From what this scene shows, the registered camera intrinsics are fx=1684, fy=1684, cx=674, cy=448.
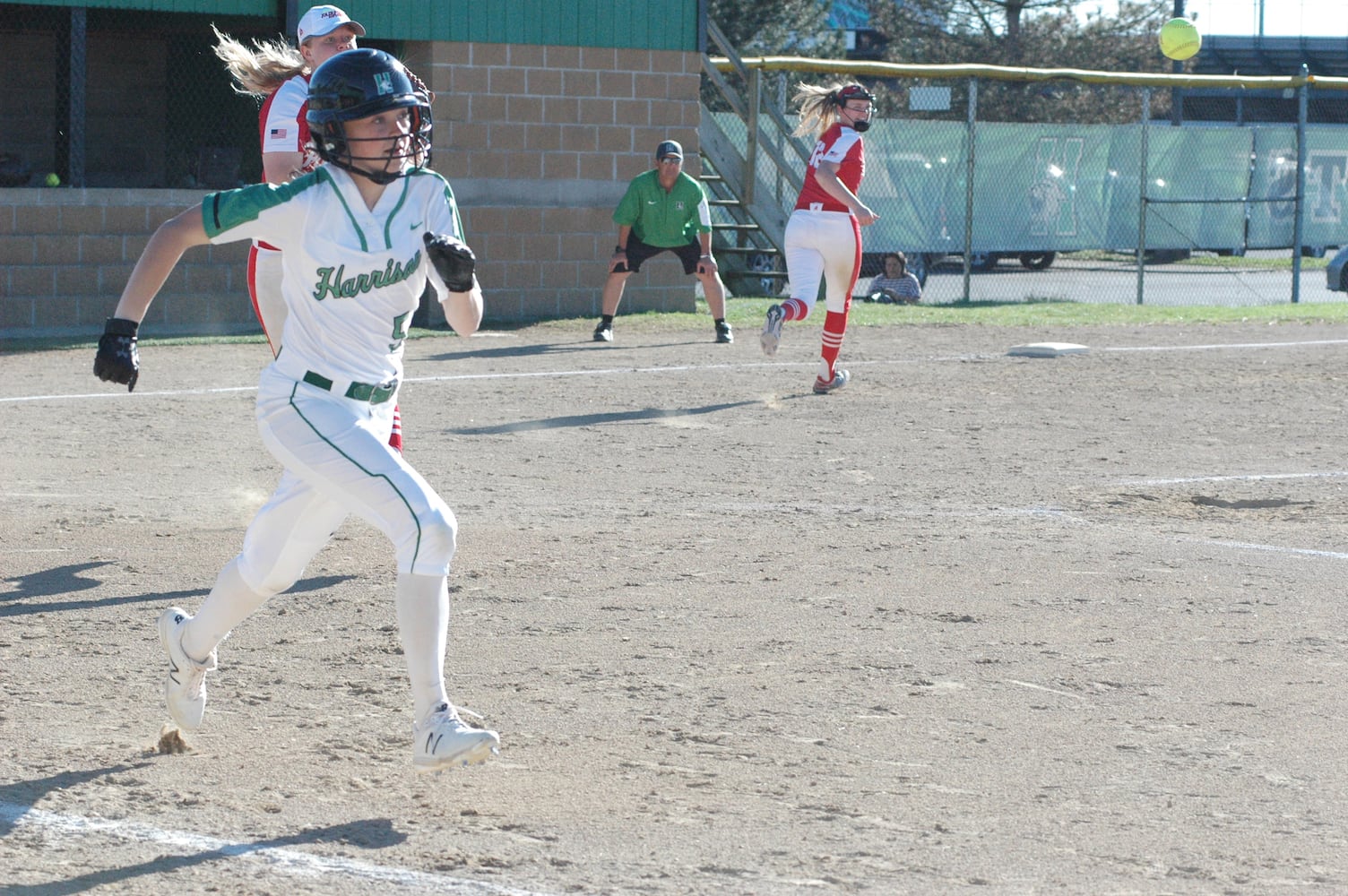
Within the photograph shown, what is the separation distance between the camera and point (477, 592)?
639cm

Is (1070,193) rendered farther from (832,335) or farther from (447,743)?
(447,743)

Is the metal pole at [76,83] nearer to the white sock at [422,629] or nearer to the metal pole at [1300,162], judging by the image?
the white sock at [422,629]

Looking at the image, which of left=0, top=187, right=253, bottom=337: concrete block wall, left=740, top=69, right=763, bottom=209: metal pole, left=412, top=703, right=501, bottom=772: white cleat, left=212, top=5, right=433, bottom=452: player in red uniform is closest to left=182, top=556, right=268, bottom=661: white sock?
left=412, top=703, right=501, bottom=772: white cleat

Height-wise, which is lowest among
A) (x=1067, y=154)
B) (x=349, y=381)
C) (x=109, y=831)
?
(x=109, y=831)

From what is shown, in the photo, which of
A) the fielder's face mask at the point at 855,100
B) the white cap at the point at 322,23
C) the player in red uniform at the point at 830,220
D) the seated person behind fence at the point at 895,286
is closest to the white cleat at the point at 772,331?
the player in red uniform at the point at 830,220

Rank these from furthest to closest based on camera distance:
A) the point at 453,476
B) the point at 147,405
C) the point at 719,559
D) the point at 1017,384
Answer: the point at 1017,384 → the point at 147,405 → the point at 453,476 → the point at 719,559

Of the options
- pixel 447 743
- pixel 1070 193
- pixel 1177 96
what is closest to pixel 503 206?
pixel 1070 193

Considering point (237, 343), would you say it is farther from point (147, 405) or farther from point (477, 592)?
point (477, 592)

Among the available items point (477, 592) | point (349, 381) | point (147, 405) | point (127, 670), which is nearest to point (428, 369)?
A: point (147, 405)

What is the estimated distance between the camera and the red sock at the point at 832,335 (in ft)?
38.7

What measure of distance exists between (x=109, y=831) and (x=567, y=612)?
237 cm

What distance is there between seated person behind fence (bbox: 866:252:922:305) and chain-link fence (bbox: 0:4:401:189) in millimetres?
6848

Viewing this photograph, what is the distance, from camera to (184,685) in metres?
4.51

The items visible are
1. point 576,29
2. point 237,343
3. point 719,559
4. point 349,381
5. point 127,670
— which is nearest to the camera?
point 349,381
